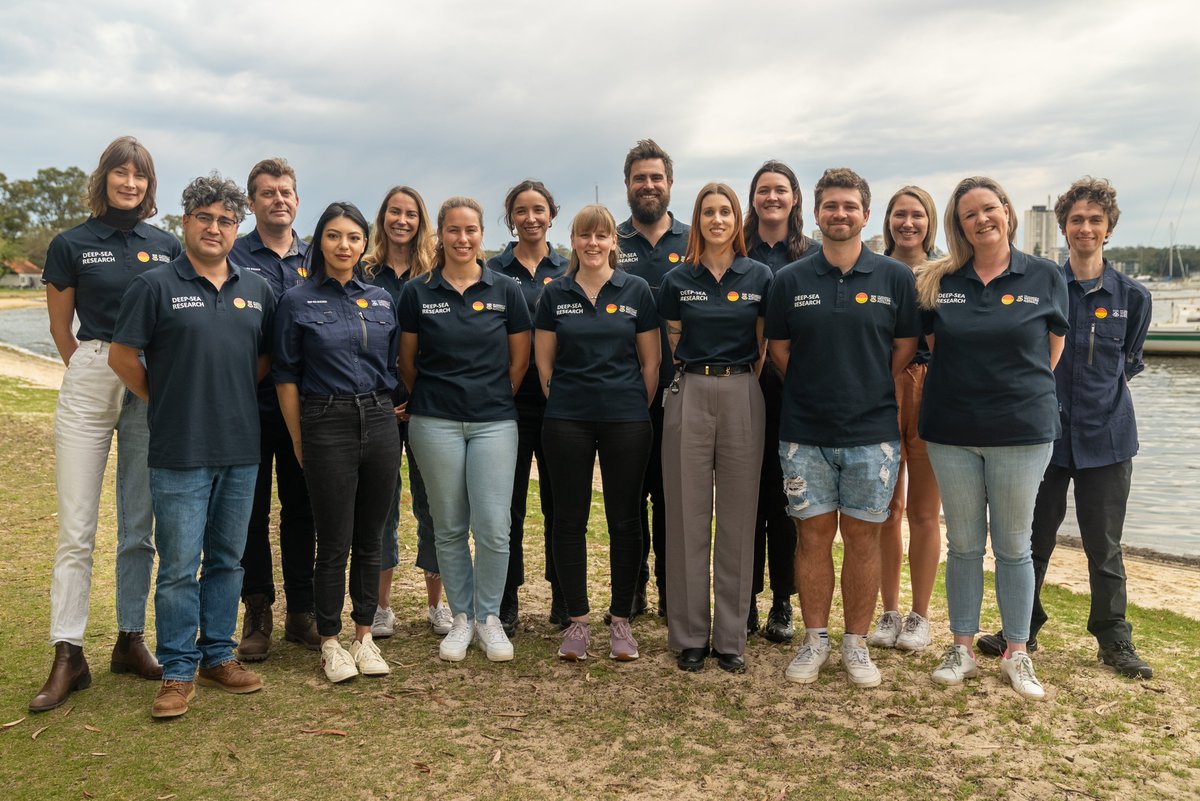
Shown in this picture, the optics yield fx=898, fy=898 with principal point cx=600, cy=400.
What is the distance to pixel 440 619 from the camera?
5328mm

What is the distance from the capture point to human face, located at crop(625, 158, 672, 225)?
550 cm

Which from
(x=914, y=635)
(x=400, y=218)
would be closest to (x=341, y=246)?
(x=400, y=218)

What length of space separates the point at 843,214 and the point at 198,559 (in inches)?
140

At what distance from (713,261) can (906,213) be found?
1331 millimetres

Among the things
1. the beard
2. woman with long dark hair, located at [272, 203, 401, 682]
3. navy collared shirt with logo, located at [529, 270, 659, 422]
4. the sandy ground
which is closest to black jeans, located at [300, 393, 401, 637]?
woman with long dark hair, located at [272, 203, 401, 682]

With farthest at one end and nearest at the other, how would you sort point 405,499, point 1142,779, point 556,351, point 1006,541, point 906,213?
point 405,499 < point 906,213 < point 556,351 < point 1006,541 < point 1142,779

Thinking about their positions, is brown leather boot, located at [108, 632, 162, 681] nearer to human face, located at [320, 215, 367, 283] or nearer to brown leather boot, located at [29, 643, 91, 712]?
brown leather boot, located at [29, 643, 91, 712]

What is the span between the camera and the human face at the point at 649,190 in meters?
5.50

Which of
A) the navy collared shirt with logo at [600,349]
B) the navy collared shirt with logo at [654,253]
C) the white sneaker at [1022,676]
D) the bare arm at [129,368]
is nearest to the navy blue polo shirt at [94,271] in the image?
the bare arm at [129,368]

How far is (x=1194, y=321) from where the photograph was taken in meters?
50.9

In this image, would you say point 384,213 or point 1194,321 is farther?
point 1194,321

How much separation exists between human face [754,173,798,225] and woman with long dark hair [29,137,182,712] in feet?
10.8

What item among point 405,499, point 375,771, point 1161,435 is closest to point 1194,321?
point 1161,435

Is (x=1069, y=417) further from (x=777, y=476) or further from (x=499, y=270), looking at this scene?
(x=499, y=270)
